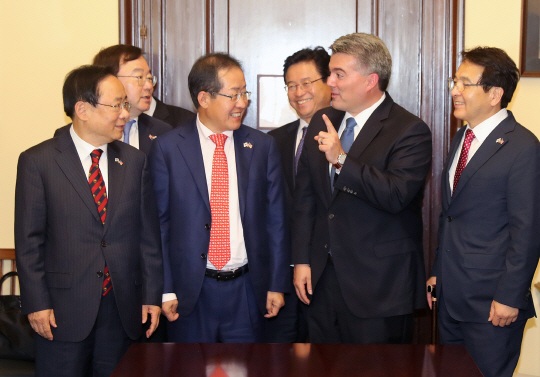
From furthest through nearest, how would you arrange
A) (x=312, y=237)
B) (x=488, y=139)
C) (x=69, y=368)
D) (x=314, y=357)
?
(x=312, y=237) < (x=488, y=139) < (x=69, y=368) < (x=314, y=357)

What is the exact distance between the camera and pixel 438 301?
107 inches

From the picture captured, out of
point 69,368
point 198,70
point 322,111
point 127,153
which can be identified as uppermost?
point 198,70

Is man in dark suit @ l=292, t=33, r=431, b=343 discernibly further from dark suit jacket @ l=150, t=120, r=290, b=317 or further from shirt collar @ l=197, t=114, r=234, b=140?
shirt collar @ l=197, t=114, r=234, b=140

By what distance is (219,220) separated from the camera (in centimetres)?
272

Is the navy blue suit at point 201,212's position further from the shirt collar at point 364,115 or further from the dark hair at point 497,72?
the dark hair at point 497,72

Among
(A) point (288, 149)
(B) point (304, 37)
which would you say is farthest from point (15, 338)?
(B) point (304, 37)

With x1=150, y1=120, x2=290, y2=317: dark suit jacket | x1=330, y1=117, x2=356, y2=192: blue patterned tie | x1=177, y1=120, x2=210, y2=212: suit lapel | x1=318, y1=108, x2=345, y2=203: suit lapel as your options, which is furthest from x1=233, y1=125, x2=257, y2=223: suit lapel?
x1=330, y1=117, x2=356, y2=192: blue patterned tie

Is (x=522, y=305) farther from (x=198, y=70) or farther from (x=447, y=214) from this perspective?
(x=198, y=70)

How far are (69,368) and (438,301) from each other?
164cm

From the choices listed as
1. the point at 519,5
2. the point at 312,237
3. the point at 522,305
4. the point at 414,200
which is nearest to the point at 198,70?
the point at 312,237

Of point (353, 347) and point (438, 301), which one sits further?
point (438, 301)

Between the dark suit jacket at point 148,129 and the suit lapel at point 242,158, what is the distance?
54 centimetres

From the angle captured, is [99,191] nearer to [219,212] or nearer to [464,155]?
[219,212]

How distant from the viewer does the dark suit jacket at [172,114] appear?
137 inches
